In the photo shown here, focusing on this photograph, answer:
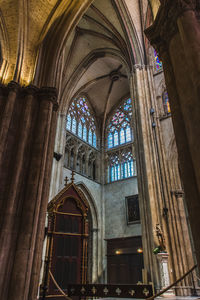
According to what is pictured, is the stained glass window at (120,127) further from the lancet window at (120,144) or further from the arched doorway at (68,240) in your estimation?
the arched doorway at (68,240)

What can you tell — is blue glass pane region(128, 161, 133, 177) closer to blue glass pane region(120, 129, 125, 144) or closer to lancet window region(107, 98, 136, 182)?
lancet window region(107, 98, 136, 182)

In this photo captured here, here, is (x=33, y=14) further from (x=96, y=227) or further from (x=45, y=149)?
(x=96, y=227)

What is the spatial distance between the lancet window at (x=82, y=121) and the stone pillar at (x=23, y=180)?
418 inches

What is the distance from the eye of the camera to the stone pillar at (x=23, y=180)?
15.3 feet

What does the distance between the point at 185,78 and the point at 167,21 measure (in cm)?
119

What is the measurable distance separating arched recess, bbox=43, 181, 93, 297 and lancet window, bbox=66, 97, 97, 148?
36.0 ft

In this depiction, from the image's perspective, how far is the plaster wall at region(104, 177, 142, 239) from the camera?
15.4 m

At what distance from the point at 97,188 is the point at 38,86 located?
459 inches

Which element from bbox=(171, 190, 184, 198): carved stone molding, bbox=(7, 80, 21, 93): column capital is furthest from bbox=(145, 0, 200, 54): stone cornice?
bbox=(171, 190, 184, 198): carved stone molding

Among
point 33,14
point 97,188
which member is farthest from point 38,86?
point 97,188

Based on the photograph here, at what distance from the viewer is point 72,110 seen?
1806cm

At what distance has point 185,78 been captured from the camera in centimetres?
340

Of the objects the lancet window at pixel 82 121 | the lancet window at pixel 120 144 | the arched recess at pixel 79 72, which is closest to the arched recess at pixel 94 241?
the lancet window at pixel 120 144

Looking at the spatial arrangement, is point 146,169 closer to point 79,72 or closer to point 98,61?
point 79,72
